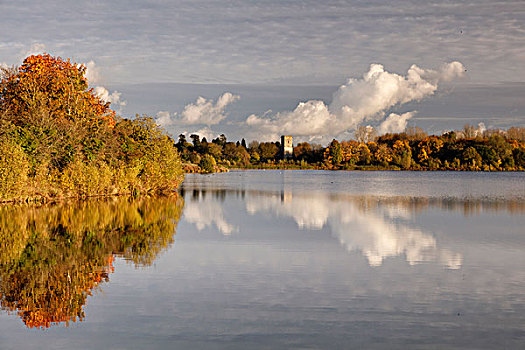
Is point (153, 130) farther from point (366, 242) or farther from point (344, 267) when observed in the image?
point (344, 267)

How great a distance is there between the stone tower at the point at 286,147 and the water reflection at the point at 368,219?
5860 inches

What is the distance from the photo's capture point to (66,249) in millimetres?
14805

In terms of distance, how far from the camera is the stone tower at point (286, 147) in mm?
185025

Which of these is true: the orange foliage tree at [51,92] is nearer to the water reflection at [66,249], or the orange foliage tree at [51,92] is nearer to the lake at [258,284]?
the water reflection at [66,249]

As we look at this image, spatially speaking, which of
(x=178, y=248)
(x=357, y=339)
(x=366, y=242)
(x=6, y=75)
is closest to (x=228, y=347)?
(x=357, y=339)

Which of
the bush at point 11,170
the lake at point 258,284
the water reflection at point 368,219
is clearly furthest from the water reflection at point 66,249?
the water reflection at point 368,219

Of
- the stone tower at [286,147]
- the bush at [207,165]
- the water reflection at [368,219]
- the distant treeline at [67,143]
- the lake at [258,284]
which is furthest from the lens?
the stone tower at [286,147]

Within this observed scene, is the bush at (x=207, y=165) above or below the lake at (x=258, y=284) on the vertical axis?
above

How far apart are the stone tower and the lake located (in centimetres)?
16272

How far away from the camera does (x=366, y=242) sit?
677 inches

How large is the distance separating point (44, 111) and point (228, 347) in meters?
27.4

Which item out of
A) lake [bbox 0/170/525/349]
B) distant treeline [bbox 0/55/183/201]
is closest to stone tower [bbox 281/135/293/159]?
distant treeline [bbox 0/55/183/201]

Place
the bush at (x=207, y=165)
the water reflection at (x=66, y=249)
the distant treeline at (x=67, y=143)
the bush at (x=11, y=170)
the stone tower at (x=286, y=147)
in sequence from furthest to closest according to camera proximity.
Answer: the stone tower at (x=286, y=147)
the bush at (x=207, y=165)
the distant treeline at (x=67, y=143)
the bush at (x=11, y=170)
the water reflection at (x=66, y=249)

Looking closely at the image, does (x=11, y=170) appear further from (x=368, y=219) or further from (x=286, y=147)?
(x=286, y=147)
